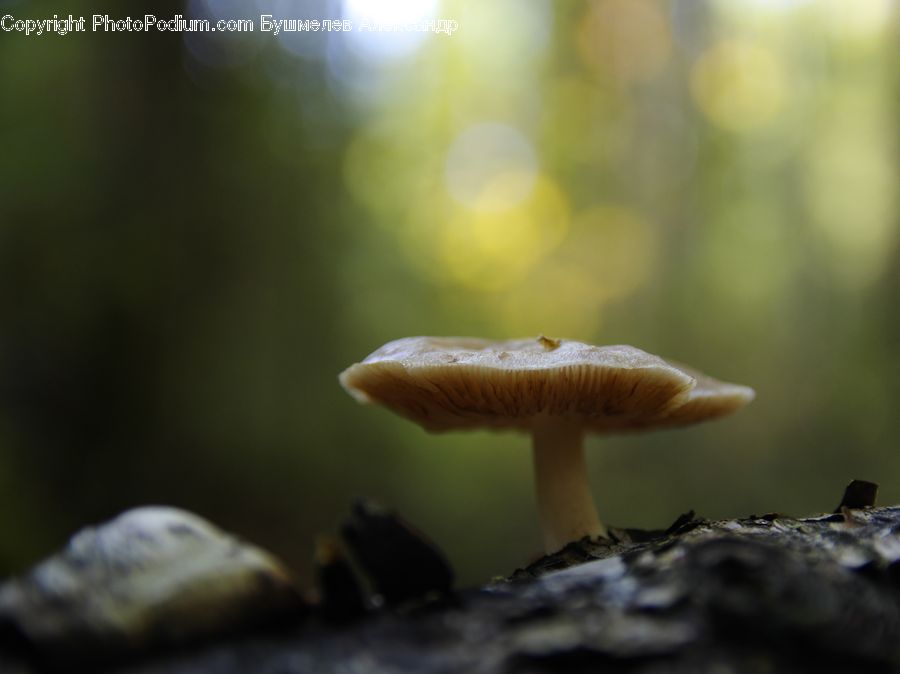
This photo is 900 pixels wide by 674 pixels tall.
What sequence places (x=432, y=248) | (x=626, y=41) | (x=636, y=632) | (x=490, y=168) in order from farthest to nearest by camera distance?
(x=626, y=41) < (x=490, y=168) < (x=432, y=248) < (x=636, y=632)

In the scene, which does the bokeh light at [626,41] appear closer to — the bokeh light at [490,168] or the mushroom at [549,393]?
the bokeh light at [490,168]

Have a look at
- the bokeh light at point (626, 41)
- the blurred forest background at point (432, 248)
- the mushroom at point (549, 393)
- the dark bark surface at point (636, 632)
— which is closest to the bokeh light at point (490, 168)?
the blurred forest background at point (432, 248)

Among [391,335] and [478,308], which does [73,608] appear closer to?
[391,335]

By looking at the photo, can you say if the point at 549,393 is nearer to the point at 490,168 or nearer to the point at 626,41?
the point at 490,168

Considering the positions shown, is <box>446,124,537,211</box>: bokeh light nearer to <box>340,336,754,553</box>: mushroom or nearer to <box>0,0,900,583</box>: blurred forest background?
<box>0,0,900,583</box>: blurred forest background

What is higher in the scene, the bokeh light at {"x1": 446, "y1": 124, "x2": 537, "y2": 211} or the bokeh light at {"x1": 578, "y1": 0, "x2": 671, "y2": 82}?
the bokeh light at {"x1": 578, "y1": 0, "x2": 671, "y2": 82}

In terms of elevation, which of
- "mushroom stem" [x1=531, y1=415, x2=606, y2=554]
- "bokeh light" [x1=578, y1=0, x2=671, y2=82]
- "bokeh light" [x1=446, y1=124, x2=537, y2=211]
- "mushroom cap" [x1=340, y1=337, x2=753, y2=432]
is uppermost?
"bokeh light" [x1=578, y1=0, x2=671, y2=82]

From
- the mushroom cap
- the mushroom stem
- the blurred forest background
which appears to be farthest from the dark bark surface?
the blurred forest background

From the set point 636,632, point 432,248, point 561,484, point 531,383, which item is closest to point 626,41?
point 432,248
